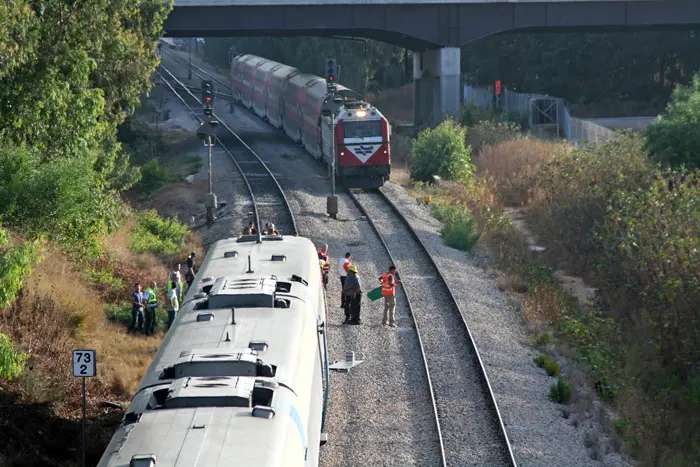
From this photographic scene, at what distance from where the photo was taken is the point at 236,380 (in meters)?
10.1

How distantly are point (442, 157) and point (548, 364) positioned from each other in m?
22.9

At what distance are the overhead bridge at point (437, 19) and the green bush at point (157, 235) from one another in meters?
19.6

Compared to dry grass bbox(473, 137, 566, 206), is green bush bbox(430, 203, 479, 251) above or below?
below

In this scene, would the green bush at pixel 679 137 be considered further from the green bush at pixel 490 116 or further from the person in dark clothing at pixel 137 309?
the green bush at pixel 490 116

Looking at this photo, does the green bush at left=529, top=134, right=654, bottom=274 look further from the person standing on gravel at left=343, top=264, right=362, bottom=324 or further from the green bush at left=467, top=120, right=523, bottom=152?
the green bush at left=467, top=120, right=523, bottom=152

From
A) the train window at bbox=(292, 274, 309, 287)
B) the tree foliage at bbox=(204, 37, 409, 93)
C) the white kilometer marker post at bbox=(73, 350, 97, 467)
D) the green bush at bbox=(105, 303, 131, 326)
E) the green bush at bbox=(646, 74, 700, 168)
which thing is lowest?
the green bush at bbox=(105, 303, 131, 326)

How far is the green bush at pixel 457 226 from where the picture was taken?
2983 centimetres

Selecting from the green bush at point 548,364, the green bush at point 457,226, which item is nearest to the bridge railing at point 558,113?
the green bush at point 457,226

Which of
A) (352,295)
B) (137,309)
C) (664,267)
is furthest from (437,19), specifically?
(137,309)

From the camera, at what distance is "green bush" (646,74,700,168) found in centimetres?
2973

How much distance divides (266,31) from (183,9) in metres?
4.62

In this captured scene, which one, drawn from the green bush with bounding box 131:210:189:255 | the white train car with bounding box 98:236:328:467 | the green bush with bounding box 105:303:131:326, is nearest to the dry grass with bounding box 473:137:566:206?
the green bush with bounding box 131:210:189:255

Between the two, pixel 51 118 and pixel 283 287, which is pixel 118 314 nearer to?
pixel 51 118

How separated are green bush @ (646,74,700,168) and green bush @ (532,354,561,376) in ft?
41.8
